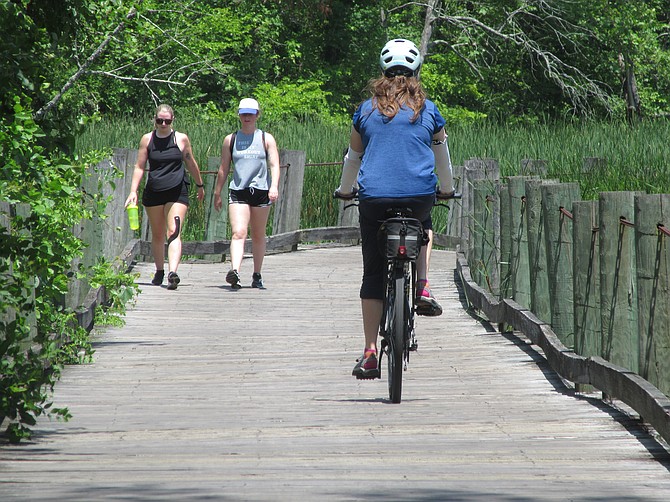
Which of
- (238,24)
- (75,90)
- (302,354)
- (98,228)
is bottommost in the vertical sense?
(302,354)

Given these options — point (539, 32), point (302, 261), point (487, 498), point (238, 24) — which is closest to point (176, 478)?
point (487, 498)

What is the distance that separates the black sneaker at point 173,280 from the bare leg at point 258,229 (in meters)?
0.79

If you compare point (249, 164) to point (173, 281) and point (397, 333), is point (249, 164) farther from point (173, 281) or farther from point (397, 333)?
point (397, 333)

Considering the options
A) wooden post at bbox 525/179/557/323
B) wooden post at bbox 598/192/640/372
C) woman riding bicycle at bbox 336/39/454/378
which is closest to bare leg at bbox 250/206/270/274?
wooden post at bbox 525/179/557/323

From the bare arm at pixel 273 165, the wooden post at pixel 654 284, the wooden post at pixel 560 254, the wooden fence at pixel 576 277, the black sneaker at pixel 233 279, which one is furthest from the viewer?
the black sneaker at pixel 233 279

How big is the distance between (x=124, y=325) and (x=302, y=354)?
1944 mm

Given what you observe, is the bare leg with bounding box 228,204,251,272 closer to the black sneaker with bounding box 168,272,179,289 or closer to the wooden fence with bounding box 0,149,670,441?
the black sneaker with bounding box 168,272,179,289

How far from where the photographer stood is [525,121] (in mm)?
38000

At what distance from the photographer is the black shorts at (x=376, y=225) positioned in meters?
7.20

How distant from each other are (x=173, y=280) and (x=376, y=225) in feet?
20.8

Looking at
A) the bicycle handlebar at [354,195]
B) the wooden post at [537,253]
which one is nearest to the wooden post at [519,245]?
the wooden post at [537,253]

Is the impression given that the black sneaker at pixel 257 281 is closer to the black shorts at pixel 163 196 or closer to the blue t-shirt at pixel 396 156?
the black shorts at pixel 163 196

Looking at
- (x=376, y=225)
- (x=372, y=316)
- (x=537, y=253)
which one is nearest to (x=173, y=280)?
(x=537, y=253)

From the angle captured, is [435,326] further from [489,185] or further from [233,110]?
[233,110]
